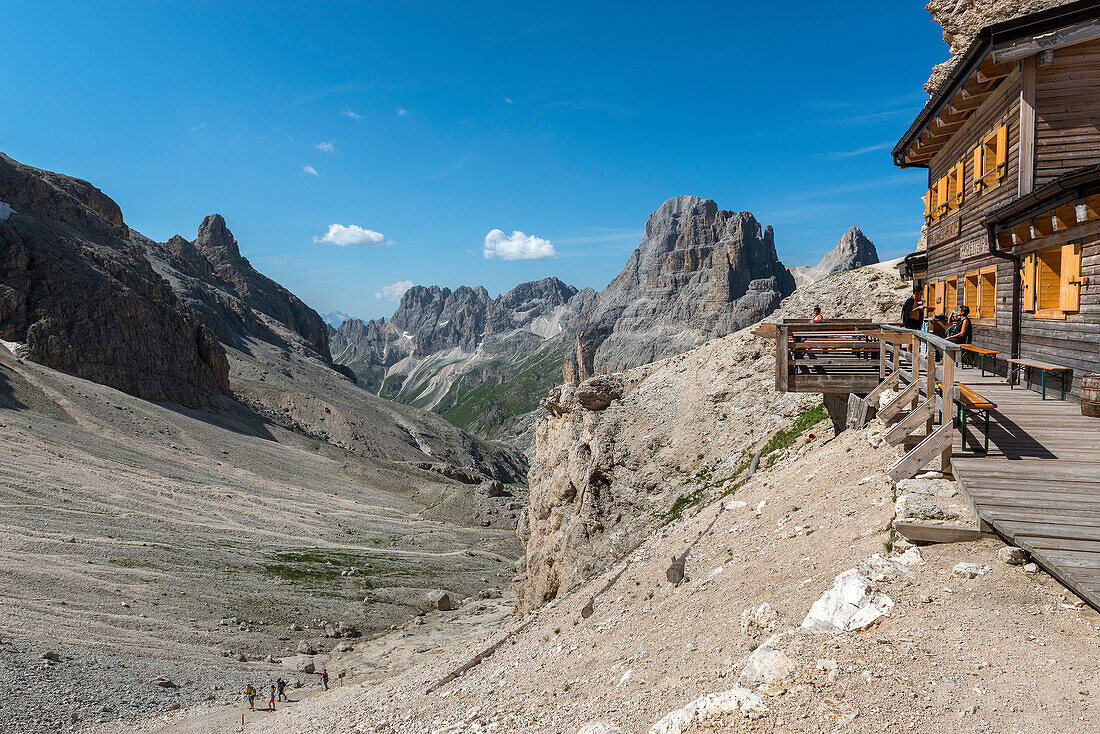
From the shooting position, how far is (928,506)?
761 centimetres

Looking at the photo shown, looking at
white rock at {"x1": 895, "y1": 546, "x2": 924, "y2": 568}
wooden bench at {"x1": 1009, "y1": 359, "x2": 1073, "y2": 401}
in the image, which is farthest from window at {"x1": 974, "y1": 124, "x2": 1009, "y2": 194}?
white rock at {"x1": 895, "y1": 546, "x2": 924, "y2": 568}

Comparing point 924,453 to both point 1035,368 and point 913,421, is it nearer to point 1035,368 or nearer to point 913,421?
point 913,421

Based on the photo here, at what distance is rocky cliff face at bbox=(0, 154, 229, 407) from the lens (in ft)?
248

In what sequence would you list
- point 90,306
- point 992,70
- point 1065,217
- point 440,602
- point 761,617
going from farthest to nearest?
point 90,306
point 440,602
point 992,70
point 1065,217
point 761,617

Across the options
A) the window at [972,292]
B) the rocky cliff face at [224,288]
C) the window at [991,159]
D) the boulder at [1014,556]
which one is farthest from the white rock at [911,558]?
the rocky cliff face at [224,288]

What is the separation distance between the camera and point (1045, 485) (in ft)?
26.0

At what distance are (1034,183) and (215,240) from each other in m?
210

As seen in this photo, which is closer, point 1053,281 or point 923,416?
point 923,416

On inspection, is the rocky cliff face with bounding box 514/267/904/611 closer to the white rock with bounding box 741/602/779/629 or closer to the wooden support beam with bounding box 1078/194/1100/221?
the wooden support beam with bounding box 1078/194/1100/221

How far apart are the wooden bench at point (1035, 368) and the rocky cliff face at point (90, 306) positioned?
92.1 meters

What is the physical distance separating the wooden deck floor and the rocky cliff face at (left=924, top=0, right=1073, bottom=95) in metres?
18.4

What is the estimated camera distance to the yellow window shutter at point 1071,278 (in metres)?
12.7

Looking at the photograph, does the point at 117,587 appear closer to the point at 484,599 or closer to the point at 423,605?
the point at 423,605

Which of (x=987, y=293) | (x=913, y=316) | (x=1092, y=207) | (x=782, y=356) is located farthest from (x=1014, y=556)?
(x=987, y=293)
